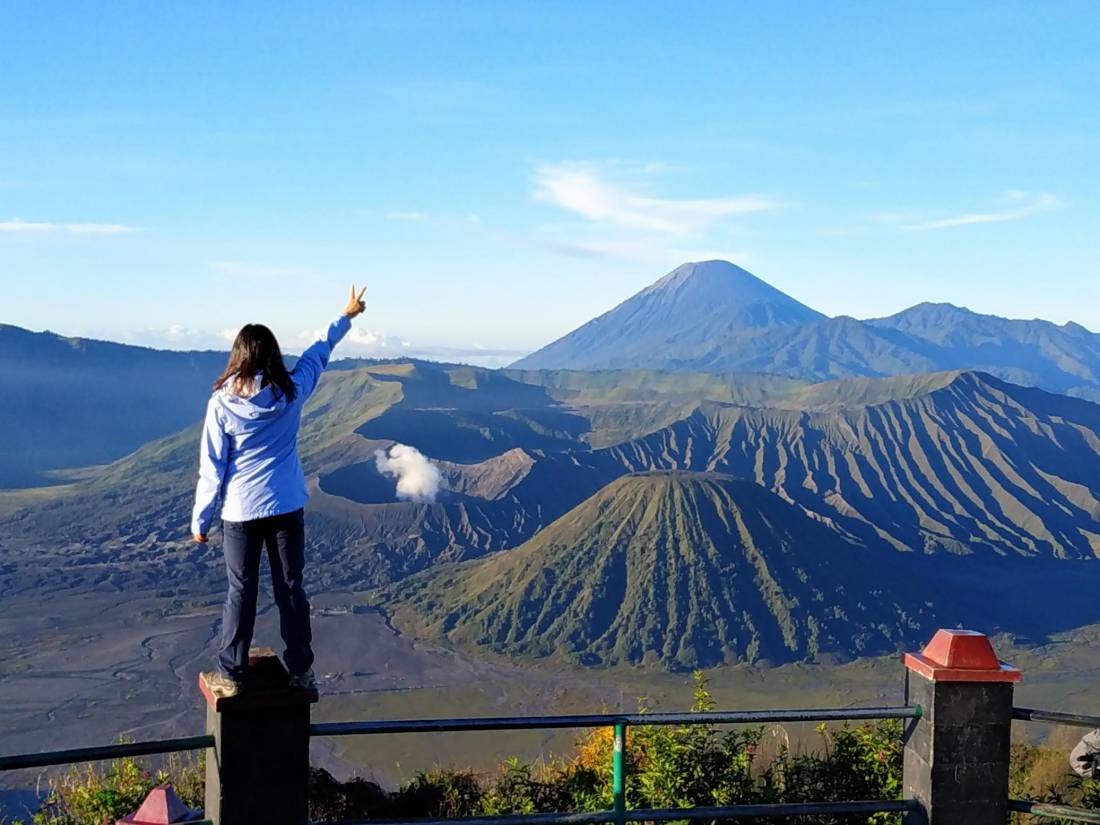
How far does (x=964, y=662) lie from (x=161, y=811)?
450 centimetres

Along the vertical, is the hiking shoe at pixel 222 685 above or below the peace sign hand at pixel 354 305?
below

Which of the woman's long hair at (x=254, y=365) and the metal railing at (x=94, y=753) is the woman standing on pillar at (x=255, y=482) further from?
the metal railing at (x=94, y=753)

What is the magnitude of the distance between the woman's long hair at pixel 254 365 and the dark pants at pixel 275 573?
582 millimetres

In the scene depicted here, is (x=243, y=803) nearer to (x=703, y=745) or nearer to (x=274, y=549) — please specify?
(x=274, y=549)

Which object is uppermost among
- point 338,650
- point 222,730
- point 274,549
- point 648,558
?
point 274,549

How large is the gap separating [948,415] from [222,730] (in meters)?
130

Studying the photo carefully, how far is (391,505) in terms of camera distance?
95.4 m

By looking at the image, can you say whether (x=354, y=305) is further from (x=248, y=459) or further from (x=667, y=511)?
(x=667, y=511)

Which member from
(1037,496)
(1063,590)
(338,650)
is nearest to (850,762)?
(338,650)

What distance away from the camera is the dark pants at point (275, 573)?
15.6 ft

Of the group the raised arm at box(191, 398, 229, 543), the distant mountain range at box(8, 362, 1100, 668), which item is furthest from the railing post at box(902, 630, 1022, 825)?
the distant mountain range at box(8, 362, 1100, 668)

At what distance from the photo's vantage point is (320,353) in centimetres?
523

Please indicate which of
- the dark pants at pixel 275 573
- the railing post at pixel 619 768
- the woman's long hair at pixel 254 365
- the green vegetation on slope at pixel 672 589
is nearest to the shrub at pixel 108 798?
the dark pants at pixel 275 573

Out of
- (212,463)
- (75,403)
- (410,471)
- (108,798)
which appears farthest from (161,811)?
(75,403)
